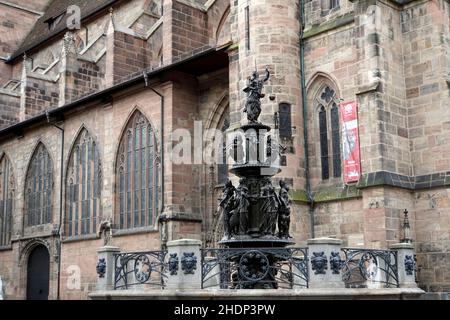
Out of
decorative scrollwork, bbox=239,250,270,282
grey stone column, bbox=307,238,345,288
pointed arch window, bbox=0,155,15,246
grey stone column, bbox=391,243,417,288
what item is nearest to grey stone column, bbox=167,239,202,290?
decorative scrollwork, bbox=239,250,270,282

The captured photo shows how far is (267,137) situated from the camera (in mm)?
12141

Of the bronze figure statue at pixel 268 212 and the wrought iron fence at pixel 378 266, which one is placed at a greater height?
the bronze figure statue at pixel 268 212

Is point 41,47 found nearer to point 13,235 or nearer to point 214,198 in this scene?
point 13,235

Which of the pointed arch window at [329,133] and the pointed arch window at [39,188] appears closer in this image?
the pointed arch window at [329,133]

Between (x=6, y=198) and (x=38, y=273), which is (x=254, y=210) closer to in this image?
(x=38, y=273)

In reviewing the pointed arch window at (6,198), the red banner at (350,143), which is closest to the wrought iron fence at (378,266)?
the red banner at (350,143)

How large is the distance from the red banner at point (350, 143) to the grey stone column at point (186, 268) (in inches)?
298

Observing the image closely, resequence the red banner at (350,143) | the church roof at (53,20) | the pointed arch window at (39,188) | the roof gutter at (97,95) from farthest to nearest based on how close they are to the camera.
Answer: the church roof at (53,20)
the pointed arch window at (39,188)
the roof gutter at (97,95)
the red banner at (350,143)

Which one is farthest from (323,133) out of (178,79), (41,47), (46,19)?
(46,19)

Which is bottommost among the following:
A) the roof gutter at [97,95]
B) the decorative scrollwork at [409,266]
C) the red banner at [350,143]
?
the decorative scrollwork at [409,266]

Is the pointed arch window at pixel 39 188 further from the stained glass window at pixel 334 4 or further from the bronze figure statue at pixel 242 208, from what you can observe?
the bronze figure statue at pixel 242 208

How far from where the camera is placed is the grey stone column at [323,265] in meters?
10.6
